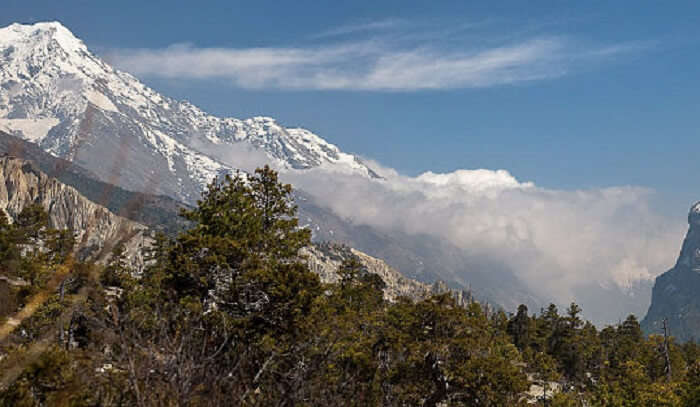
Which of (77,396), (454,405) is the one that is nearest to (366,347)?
(454,405)

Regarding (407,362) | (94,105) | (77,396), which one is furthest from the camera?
(407,362)

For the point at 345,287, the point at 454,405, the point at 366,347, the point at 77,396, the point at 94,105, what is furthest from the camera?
the point at 345,287

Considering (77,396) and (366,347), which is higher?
(366,347)

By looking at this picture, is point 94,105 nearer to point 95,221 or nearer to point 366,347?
point 95,221

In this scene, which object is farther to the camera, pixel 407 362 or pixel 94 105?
pixel 407 362

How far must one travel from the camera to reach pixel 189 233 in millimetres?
31469

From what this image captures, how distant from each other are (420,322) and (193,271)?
1247cm

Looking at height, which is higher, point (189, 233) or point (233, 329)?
point (189, 233)

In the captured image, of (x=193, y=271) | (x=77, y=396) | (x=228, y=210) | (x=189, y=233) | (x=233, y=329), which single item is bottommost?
Answer: (x=77, y=396)

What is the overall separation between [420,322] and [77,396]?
77.2ft

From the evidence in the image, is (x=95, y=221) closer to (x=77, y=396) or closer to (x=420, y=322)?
(x=77, y=396)

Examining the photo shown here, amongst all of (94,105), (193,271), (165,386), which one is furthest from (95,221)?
(193,271)

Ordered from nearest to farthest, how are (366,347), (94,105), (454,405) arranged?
1. (94,105)
2. (454,405)
3. (366,347)

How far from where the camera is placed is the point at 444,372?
3002cm
